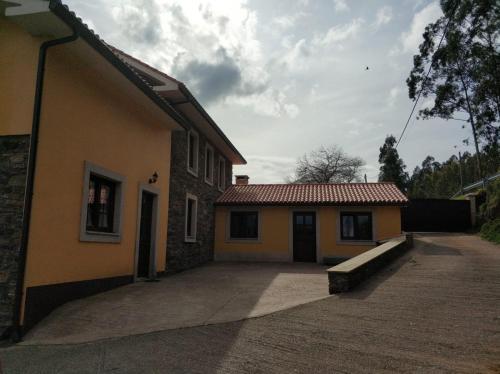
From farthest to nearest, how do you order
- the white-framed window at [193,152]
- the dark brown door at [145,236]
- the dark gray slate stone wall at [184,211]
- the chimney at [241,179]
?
1. the chimney at [241,179]
2. the white-framed window at [193,152]
3. the dark gray slate stone wall at [184,211]
4. the dark brown door at [145,236]

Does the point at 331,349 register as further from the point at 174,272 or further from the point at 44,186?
the point at 174,272

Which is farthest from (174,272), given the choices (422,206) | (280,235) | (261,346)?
(422,206)

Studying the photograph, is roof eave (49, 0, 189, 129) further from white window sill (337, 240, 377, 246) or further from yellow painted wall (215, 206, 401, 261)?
white window sill (337, 240, 377, 246)

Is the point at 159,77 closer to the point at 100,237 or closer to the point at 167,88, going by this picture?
the point at 167,88

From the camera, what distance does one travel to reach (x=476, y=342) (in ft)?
14.9

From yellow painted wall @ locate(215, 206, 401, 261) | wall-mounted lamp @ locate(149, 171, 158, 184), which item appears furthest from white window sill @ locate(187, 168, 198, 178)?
yellow painted wall @ locate(215, 206, 401, 261)

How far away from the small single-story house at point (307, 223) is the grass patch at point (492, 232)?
161 inches

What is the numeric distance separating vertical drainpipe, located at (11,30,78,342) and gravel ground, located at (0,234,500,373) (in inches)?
19.0

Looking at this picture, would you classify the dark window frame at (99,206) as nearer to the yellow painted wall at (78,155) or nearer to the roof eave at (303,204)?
the yellow painted wall at (78,155)

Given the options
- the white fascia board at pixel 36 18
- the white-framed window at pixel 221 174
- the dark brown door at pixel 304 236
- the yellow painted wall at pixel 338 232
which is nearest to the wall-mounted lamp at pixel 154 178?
the white fascia board at pixel 36 18

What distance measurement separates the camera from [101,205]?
25.2 feet

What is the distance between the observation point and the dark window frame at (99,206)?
7.26 metres

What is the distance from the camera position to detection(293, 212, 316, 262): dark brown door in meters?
15.5

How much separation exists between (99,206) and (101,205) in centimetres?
9
